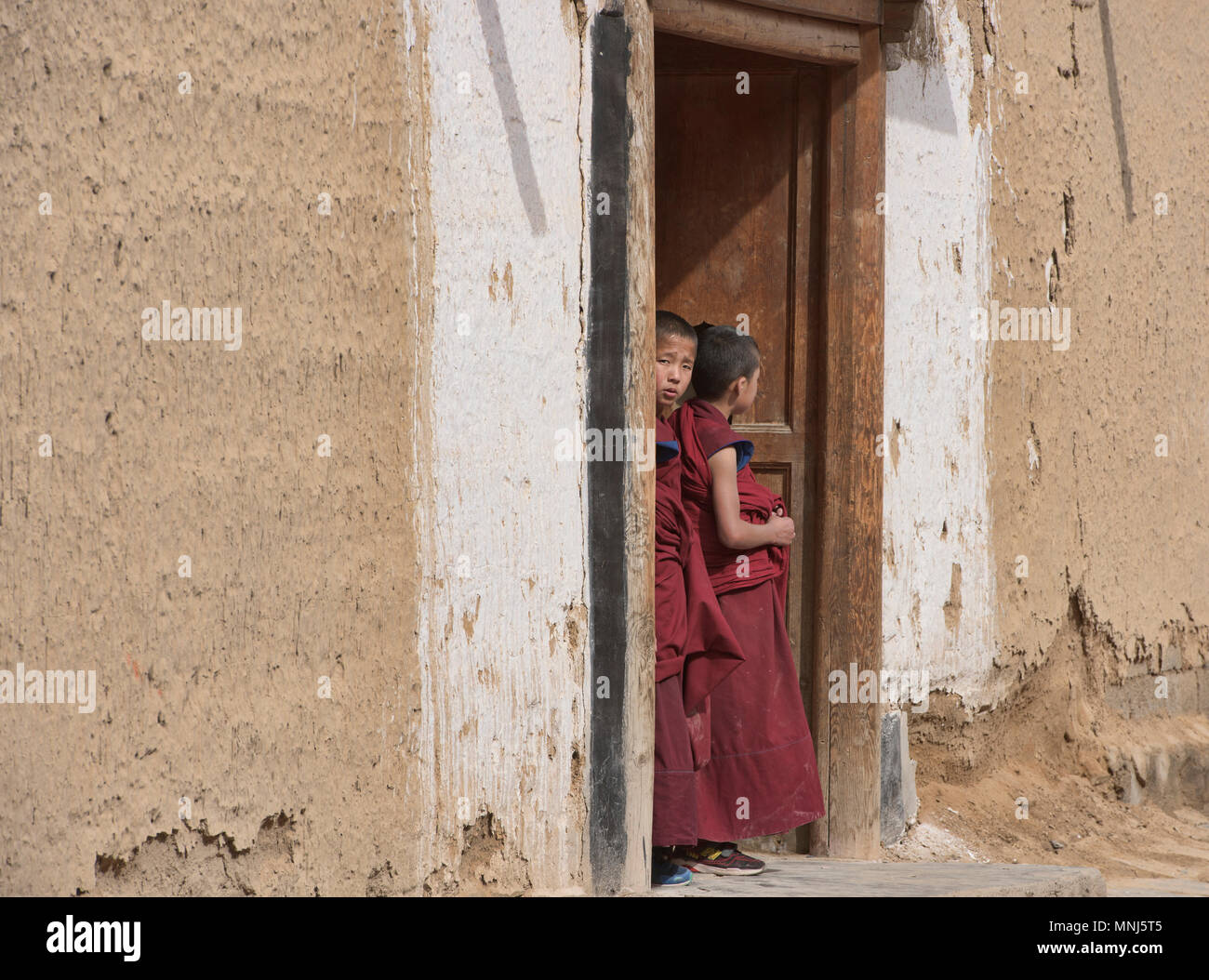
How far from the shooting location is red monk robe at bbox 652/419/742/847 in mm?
3191

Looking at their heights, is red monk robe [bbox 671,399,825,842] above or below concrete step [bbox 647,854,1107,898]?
above

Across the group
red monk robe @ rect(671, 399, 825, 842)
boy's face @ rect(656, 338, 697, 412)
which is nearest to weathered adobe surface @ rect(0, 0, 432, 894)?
boy's face @ rect(656, 338, 697, 412)

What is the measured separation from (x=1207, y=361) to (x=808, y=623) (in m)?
2.50

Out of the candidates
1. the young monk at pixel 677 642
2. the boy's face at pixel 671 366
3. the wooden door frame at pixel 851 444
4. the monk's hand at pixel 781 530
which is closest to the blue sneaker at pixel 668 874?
the young monk at pixel 677 642

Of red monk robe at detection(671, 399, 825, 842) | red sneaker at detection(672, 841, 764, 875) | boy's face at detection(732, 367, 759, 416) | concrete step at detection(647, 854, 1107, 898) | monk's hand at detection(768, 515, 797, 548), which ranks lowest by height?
concrete step at detection(647, 854, 1107, 898)

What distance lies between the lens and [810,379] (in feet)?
12.2

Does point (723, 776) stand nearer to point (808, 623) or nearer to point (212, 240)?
point (808, 623)

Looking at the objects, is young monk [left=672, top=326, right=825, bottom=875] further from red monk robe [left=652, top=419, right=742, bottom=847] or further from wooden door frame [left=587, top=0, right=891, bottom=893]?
wooden door frame [left=587, top=0, right=891, bottom=893]

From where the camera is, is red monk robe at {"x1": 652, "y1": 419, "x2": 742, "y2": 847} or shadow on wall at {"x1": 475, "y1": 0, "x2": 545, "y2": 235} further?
red monk robe at {"x1": 652, "y1": 419, "x2": 742, "y2": 847}

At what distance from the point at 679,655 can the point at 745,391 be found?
77cm

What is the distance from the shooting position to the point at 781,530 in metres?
3.45

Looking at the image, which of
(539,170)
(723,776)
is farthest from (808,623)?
(539,170)

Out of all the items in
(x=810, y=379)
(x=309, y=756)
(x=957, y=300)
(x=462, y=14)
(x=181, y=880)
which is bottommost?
(x=181, y=880)

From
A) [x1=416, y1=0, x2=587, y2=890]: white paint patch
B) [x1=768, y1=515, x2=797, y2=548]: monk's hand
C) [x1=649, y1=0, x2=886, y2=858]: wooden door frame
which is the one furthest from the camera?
[x1=649, y1=0, x2=886, y2=858]: wooden door frame
